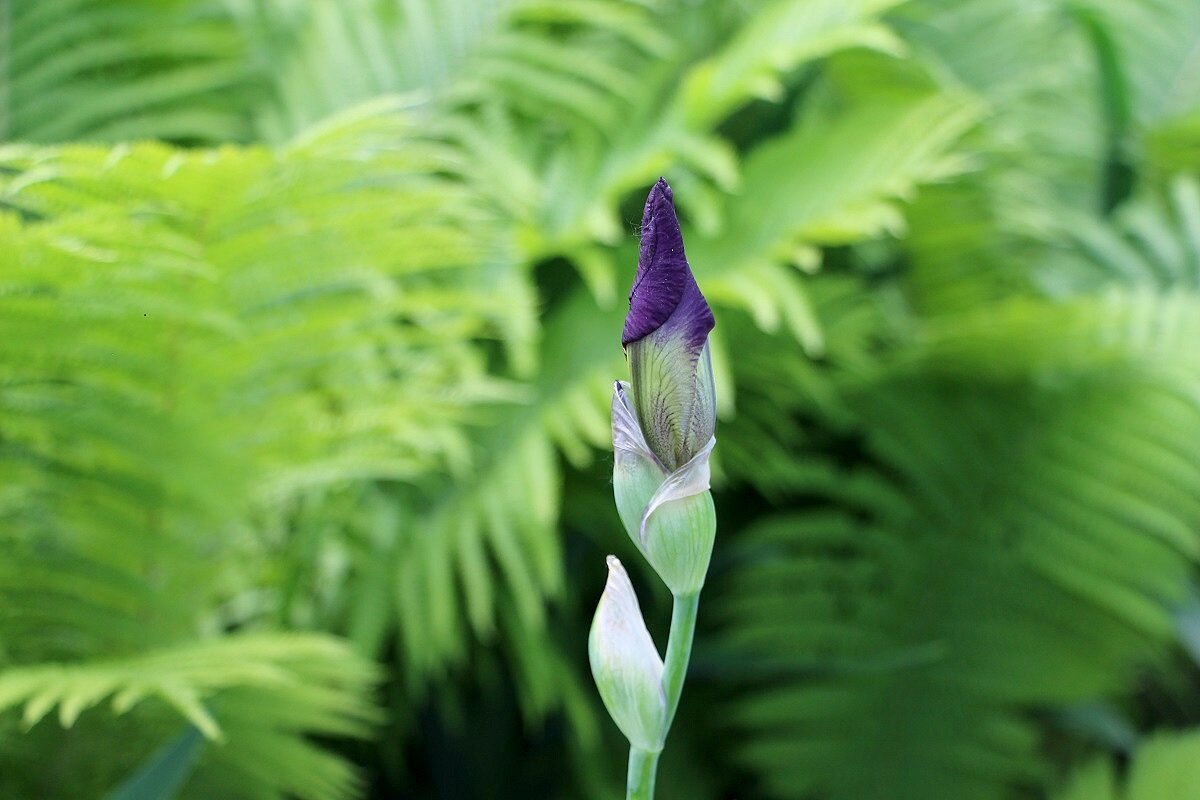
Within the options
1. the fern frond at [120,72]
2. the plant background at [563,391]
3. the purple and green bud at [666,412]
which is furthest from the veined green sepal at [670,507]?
the fern frond at [120,72]

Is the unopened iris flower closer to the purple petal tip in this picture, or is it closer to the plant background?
the purple petal tip

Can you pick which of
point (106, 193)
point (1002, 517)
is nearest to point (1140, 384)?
point (1002, 517)

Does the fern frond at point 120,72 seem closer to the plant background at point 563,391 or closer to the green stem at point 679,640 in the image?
the plant background at point 563,391

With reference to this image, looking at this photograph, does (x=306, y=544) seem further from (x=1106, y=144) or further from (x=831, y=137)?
(x=1106, y=144)

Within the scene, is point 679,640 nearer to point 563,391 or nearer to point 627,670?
point 627,670

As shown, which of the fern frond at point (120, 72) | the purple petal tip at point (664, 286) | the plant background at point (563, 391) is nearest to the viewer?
the purple petal tip at point (664, 286)

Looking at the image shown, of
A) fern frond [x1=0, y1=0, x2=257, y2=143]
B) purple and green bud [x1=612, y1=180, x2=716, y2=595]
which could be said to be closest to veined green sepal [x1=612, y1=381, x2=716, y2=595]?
purple and green bud [x1=612, y1=180, x2=716, y2=595]

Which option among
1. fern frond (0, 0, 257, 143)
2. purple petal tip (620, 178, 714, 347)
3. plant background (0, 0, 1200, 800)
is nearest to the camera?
purple petal tip (620, 178, 714, 347)
